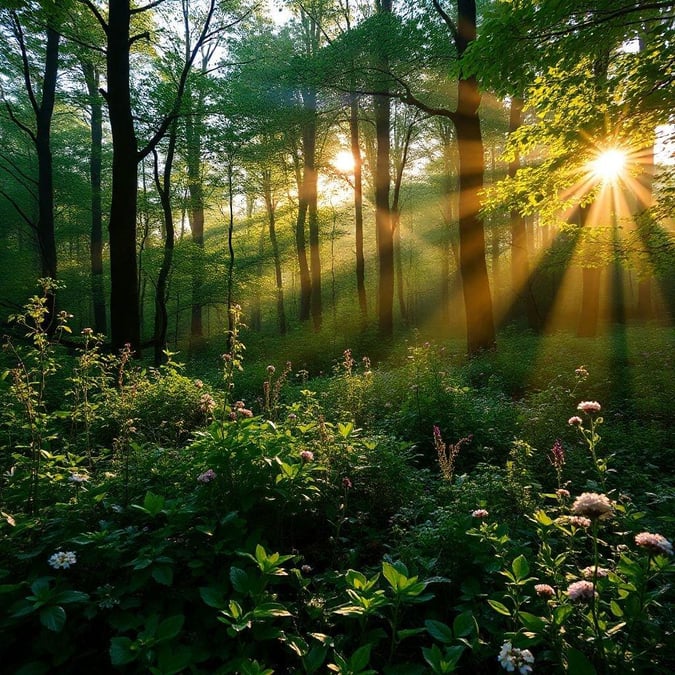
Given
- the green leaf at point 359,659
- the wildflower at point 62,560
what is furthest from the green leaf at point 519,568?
the wildflower at point 62,560

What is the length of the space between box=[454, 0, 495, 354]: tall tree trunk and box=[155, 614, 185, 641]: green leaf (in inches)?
338

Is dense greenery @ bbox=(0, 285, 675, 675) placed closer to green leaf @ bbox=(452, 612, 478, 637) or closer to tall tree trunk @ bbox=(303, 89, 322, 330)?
green leaf @ bbox=(452, 612, 478, 637)

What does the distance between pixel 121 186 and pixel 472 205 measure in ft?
23.1

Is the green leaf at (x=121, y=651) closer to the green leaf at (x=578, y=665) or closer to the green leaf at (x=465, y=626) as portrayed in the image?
the green leaf at (x=465, y=626)

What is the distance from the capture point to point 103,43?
37.4ft

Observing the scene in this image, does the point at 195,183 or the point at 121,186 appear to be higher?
the point at 195,183

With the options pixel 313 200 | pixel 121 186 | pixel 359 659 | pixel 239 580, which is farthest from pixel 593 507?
pixel 313 200

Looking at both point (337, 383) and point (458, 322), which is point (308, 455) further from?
point (458, 322)

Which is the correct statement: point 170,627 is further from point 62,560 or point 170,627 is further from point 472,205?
point 472,205

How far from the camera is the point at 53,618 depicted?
158 centimetres

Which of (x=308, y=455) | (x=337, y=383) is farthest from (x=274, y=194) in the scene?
(x=308, y=455)

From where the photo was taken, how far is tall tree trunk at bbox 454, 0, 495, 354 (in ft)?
28.1

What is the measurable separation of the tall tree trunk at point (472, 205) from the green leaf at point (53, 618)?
28.9 ft

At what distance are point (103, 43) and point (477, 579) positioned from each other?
15.4 meters
